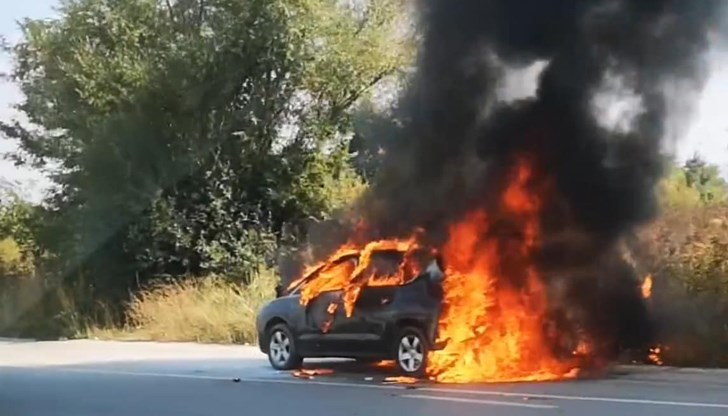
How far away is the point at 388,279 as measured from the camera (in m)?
16.3

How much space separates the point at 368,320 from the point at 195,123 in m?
15.2

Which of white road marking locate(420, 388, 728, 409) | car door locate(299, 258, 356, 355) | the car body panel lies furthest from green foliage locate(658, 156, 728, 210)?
white road marking locate(420, 388, 728, 409)

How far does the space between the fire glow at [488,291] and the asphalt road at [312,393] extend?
2.86 ft

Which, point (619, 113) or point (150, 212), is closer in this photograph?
point (619, 113)

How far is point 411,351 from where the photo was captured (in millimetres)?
15781

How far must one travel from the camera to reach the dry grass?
24.8m

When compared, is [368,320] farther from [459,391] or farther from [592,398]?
[592,398]

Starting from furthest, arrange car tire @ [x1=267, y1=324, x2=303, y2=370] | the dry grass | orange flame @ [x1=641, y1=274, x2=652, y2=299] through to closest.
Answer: the dry grass < orange flame @ [x1=641, y1=274, x2=652, y2=299] < car tire @ [x1=267, y1=324, x2=303, y2=370]

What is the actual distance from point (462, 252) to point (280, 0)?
14642 millimetres

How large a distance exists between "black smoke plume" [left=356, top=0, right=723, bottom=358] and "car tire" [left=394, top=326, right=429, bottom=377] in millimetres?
1814

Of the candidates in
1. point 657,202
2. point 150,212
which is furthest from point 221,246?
point 657,202

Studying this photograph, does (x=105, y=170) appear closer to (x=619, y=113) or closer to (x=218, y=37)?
(x=218, y=37)

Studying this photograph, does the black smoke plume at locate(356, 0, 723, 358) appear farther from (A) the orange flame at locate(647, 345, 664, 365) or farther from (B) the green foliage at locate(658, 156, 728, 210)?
(B) the green foliage at locate(658, 156, 728, 210)

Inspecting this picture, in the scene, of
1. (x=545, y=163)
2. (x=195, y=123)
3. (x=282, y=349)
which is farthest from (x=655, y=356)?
(x=195, y=123)
